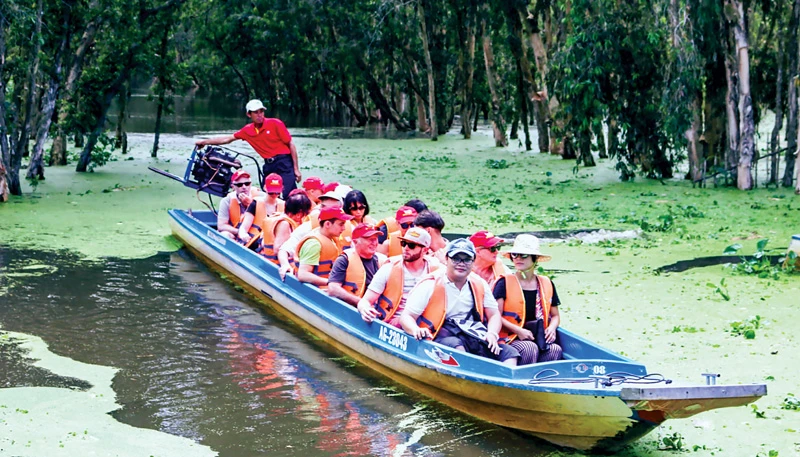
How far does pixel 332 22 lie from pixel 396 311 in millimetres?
30684

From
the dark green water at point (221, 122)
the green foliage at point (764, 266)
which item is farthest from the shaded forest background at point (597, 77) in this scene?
the dark green water at point (221, 122)

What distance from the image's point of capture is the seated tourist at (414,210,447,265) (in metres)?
9.59

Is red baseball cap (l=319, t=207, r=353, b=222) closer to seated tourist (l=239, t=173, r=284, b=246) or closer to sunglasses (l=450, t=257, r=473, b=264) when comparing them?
sunglasses (l=450, t=257, r=473, b=264)

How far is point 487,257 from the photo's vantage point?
28.4 feet

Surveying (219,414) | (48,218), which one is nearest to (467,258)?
(219,414)

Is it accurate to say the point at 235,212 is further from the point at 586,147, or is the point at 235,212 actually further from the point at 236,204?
the point at 586,147

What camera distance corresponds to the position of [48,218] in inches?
647

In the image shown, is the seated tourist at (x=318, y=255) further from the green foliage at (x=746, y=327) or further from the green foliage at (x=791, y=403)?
the green foliage at (x=791, y=403)

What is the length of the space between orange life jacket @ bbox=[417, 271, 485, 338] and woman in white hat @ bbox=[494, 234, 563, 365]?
0.52 feet

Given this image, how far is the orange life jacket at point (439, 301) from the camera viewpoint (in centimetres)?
822

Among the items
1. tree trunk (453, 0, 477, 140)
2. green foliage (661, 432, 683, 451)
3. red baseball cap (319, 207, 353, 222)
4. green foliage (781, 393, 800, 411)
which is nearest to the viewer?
green foliage (661, 432, 683, 451)

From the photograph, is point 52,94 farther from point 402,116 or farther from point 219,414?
point 402,116

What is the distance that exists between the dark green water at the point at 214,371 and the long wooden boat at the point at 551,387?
175 millimetres

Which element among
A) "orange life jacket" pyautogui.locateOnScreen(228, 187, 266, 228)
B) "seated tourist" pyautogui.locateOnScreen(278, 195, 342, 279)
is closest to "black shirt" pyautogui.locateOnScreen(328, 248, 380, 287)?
"seated tourist" pyautogui.locateOnScreen(278, 195, 342, 279)
